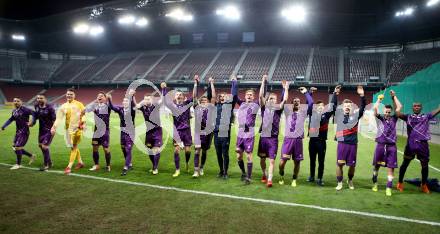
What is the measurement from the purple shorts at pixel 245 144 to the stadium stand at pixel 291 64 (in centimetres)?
3373

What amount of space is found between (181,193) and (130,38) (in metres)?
47.6

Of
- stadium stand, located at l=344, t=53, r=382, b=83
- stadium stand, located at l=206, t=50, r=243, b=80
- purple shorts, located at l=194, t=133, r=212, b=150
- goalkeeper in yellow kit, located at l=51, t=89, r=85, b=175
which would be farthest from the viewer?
stadium stand, located at l=206, t=50, r=243, b=80

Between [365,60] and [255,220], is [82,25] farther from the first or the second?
[255,220]

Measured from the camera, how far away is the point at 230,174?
348 inches

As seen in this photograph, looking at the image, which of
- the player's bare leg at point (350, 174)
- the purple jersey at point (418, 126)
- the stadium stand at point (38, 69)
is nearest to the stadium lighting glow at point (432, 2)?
the purple jersey at point (418, 126)

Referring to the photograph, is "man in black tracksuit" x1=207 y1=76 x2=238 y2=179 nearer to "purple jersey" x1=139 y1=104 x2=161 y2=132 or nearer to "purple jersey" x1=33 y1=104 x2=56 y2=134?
"purple jersey" x1=139 y1=104 x2=161 y2=132

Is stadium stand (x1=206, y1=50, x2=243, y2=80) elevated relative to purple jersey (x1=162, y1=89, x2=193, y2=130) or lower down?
elevated

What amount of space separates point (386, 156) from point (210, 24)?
126 ft

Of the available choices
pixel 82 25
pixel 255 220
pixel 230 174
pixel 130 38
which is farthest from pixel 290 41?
pixel 255 220

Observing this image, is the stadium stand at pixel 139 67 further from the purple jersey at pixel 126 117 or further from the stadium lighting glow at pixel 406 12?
the purple jersey at pixel 126 117

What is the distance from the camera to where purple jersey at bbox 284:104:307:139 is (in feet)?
24.8

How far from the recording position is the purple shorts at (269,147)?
7.53 meters

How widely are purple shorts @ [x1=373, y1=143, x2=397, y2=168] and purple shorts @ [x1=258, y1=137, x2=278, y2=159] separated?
2.73 metres

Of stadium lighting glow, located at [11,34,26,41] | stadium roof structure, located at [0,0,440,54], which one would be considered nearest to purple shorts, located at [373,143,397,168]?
stadium roof structure, located at [0,0,440,54]
